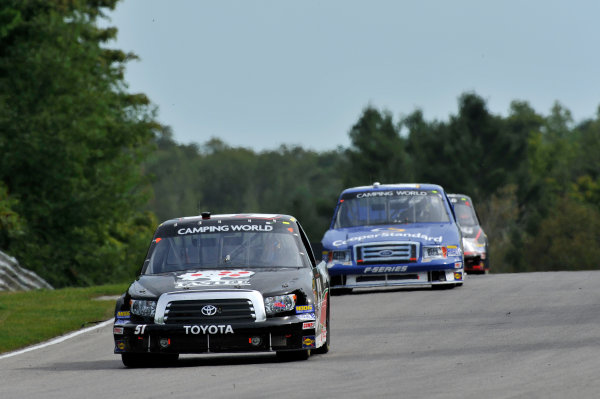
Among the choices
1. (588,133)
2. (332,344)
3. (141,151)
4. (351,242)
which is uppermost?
(588,133)

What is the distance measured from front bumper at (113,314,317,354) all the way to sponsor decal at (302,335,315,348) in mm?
72

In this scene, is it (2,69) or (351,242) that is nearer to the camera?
(351,242)

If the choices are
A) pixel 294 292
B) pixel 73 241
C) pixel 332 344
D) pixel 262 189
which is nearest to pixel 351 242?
pixel 332 344

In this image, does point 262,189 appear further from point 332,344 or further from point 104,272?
point 332,344

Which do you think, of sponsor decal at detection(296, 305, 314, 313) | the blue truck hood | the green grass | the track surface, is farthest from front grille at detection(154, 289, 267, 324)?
the blue truck hood

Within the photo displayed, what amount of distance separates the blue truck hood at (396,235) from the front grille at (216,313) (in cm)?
989

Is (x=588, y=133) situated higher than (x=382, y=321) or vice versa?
(x=588, y=133)

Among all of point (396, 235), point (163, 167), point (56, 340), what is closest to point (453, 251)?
point (396, 235)

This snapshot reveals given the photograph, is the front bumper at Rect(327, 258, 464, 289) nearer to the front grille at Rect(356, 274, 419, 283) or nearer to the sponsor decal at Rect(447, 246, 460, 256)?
the front grille at Rect(356, 274, 419, 283)

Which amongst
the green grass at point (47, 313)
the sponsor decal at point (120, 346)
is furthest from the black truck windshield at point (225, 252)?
the green grass at point (47, 313)

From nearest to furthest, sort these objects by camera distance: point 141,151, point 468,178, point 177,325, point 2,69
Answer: point 177,325
point 2,69
point 141,151
point 468,178

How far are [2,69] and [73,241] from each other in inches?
238

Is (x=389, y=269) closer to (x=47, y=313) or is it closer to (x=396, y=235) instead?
(x=396, y=235)

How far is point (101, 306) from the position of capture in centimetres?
2289
